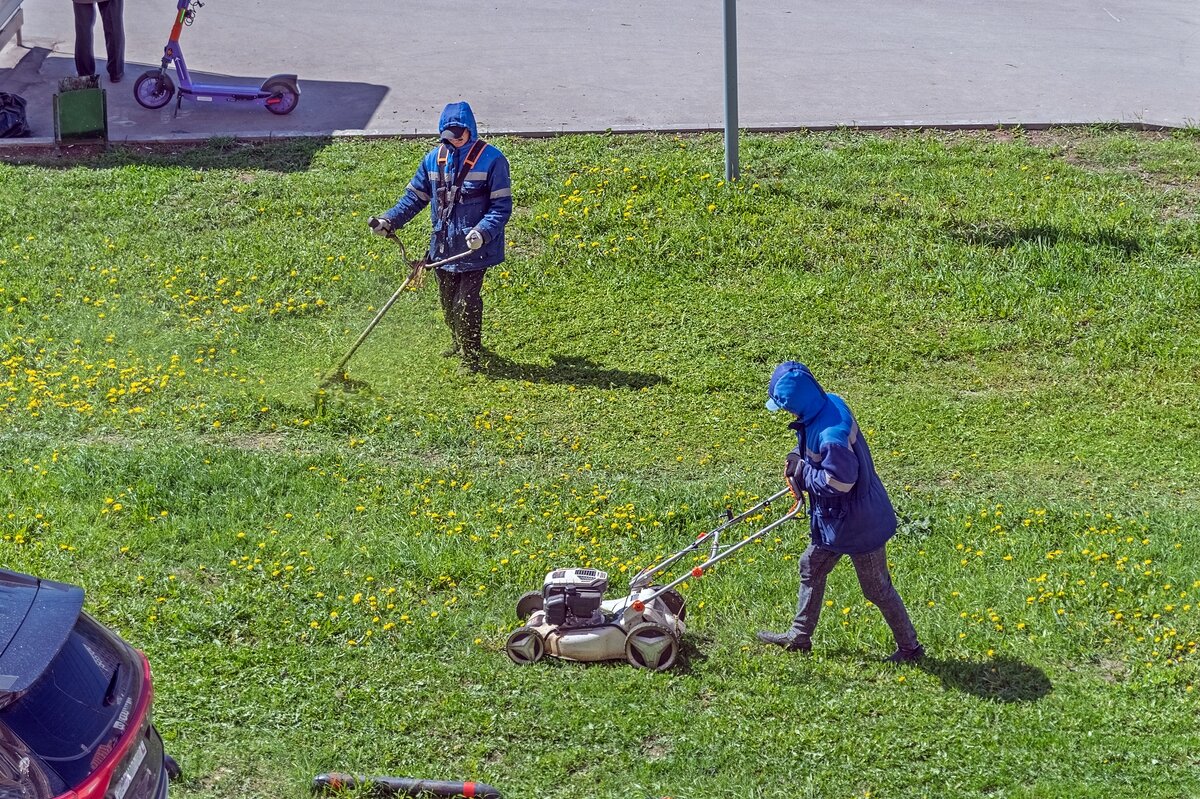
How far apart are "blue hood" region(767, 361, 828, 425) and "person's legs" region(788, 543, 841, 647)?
0.76m

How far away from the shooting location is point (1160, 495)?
29.3ft

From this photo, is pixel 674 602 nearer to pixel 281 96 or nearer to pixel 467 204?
pixel 467 204

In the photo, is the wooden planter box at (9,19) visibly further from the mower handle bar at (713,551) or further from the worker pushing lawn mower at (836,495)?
the worker pushing lawn mower at (836,495)

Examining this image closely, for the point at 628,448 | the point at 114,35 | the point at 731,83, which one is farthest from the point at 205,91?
the point at 628,448

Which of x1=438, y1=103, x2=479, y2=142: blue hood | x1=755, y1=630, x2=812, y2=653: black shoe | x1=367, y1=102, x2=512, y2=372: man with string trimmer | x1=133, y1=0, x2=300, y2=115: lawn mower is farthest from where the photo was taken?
x1=133, y1=0, x2=300, y2=115: lawn mower

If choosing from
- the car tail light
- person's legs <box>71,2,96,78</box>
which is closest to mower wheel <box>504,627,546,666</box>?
the car tail light

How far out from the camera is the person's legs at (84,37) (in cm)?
1539

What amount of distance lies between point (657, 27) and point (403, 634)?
1288 centimetres

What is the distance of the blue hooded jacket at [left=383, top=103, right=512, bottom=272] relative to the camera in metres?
9.95

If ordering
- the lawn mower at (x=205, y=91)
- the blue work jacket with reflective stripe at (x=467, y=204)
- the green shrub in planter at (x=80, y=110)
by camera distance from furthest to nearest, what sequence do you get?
the lawn mower at (x=205, y=91) < the green shrub in planter at (x=80, y=110) < the blue work jacket with reflective stripe at (x=467, y=204)

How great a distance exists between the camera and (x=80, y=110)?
1416 centimetres

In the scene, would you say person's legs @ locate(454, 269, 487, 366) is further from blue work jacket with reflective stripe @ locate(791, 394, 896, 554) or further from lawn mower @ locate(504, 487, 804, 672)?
blue work jacket with reflective stripe @ locate(791, 394, 896, 554)

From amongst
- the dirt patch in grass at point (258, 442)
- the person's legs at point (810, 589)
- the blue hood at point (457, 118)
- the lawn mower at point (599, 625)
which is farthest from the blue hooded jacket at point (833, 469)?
the dirt patch in grass at point (258, 442)

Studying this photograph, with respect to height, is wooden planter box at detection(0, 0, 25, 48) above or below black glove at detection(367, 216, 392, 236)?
above
